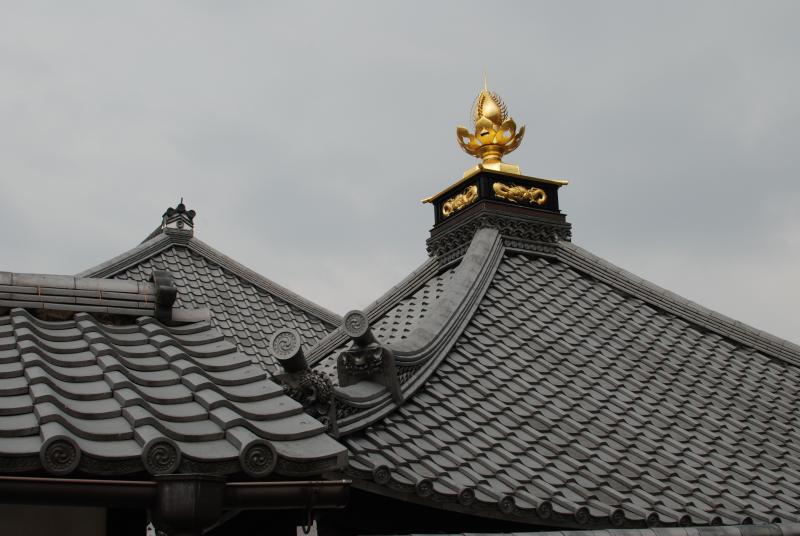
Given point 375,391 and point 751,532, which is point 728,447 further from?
point 375,391

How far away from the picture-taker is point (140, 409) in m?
4.62

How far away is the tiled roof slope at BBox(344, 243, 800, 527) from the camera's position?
21.6 ft

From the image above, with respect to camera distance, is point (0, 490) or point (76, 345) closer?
point (0, 490)

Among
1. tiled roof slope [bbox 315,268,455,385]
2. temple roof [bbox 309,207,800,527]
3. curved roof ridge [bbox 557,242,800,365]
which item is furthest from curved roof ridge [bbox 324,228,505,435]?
curved roof ridge [bbox 557,242,800,365]

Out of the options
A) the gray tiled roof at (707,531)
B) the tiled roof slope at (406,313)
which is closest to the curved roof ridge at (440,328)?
the tiled roof slope at (406,313)

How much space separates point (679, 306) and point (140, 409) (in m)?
8.67

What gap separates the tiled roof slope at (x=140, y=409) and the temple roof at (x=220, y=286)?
10.0m

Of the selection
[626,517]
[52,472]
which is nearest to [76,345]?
[52,472]

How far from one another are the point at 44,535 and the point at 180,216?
13.6 m

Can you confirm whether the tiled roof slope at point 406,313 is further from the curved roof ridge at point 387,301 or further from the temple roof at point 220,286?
the temple roof at point 220,286

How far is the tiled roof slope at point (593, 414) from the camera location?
6574 mm

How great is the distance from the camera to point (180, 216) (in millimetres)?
18000

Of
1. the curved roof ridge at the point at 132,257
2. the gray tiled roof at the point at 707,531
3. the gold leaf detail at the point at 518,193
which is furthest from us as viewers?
the curved roof ridge at the point at 132,257

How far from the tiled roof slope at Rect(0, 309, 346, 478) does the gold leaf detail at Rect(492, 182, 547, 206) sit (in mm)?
6920
